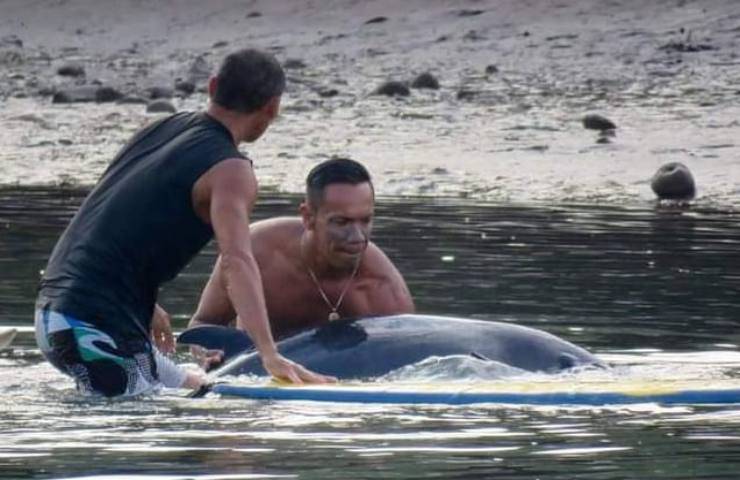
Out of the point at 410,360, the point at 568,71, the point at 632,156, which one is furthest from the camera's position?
the point at 568,71

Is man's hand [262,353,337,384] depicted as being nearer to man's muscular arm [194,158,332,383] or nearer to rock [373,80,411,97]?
man's muscular arm [194,158,332,383]

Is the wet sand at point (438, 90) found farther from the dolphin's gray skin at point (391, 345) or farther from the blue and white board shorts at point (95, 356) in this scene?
the blue and white board shorts at point (95, 356)

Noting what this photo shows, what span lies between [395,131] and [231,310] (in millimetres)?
10112

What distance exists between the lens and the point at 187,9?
2908 cm

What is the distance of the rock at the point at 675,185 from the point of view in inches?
687

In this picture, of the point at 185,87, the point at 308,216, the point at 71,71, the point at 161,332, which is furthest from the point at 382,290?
the point at 71,71

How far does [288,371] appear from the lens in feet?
29.3

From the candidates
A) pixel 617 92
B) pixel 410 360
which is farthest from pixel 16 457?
pixel 617 92

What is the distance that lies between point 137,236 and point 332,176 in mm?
1009

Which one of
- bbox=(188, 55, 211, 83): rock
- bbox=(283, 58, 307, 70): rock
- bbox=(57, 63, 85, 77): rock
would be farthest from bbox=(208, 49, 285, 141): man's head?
bbox=(57, 63, 85, 77): rock

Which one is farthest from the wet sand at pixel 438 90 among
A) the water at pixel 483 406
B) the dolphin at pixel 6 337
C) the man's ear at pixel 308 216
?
the dolphin at pixel 6 337

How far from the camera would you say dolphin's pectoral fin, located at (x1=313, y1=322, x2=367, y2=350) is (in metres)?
9.62

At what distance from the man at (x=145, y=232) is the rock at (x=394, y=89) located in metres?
12.8

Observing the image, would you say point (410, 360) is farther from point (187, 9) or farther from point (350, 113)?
point (187, 9)
